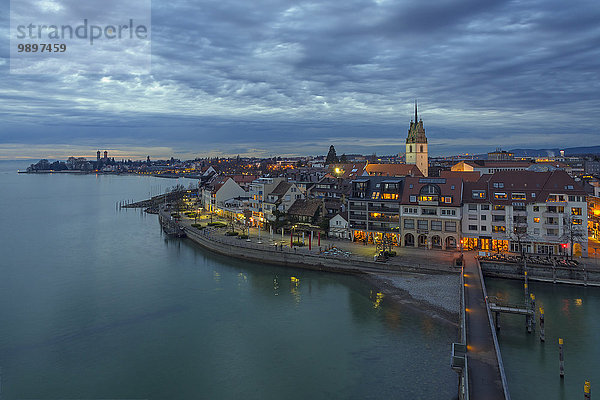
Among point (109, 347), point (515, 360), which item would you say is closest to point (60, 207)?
point (109, 347)

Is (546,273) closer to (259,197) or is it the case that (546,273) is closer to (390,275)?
(390,275)

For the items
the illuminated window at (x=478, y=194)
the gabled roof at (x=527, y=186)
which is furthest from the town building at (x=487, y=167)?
the illuminated window at (x=478, y=194)

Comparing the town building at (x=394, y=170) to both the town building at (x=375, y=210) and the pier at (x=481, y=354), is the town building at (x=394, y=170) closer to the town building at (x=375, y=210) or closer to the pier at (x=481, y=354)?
the town building at (x=375, y=210)

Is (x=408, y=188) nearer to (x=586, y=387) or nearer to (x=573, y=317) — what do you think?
(x=573, y=317)

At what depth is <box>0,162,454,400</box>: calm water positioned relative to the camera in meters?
23.0

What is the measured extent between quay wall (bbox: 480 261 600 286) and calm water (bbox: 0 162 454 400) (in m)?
13.9

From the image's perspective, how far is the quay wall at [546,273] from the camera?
1500 inches

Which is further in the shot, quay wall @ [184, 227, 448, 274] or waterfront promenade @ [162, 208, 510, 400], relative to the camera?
quay wall @ [184, 227, 448, 274]

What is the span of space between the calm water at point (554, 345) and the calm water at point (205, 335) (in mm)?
1477

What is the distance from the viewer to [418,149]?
103 meters

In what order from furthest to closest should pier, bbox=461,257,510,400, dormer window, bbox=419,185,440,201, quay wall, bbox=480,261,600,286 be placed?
dormer window, bbox=419,185,440,201, quay wall, bbox=480,261,600,286, pier, bbox=461,257,510,400

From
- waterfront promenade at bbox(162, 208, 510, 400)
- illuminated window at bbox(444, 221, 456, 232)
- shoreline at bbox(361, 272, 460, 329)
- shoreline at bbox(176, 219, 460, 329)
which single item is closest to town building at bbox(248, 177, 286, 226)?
waterfront promenade at bbox(162, 208, 510, 400)

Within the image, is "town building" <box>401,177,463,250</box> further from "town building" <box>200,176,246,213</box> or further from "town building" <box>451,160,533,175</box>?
"town building" <box>451,160,533,175</box>

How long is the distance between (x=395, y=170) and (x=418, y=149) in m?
19.2
